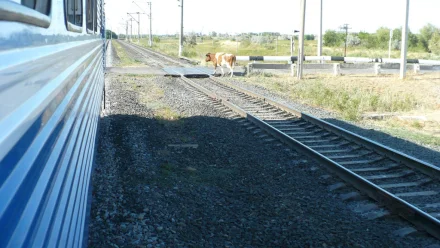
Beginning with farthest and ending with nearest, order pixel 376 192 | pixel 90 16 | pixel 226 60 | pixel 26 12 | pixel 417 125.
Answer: pixel 226 60, pixel 417 125, pixel 376 192, pixel 90 16, pixel 26 12

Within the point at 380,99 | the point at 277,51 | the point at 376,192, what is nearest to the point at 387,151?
the point at 376,192

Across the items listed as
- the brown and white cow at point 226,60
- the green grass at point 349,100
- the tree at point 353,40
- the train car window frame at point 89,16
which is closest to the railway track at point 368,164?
the green grass at point 349,100

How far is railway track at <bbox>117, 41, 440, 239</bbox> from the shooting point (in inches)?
224

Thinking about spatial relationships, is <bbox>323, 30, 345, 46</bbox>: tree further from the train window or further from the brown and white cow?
the train window

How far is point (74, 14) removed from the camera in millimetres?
3613

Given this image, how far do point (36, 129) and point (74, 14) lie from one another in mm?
2044

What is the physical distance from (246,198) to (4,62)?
5184mm

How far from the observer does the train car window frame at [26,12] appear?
133 centimetres

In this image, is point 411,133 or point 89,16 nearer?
point 89,16

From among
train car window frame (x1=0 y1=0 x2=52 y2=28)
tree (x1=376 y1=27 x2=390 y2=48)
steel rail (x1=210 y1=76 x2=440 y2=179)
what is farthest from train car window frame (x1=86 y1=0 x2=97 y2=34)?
tree (x1=376 y1=27 x2=390 y2=48)

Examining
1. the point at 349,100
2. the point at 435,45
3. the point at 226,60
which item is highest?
the point at 435,45

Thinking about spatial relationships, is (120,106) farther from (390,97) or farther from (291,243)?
(291,243)

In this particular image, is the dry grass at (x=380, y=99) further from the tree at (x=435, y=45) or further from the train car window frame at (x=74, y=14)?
the tree at (x=435, y=45)

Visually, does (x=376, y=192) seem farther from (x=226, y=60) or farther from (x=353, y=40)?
(x=353, y=40)
